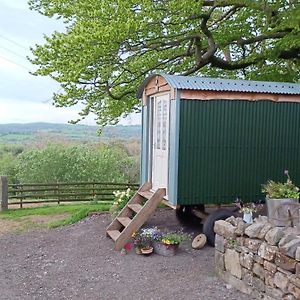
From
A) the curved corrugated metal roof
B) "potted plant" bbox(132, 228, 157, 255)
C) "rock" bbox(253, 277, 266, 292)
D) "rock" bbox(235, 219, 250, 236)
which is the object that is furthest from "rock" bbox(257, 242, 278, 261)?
the curved corrugated metal roof

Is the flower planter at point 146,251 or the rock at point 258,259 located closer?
the rock at point 258,259

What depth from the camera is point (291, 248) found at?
421 cm

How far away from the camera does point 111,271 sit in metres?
5.87

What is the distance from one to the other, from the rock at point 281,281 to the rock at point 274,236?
321 millimetres

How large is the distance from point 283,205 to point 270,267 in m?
0.97

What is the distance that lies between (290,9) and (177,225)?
17.4ft

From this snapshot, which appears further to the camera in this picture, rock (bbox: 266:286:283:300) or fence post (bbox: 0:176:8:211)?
fence post (bbox: 0:176:8:211)

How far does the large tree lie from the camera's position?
7.93 meters

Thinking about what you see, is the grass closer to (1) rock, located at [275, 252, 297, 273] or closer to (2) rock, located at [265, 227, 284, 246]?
(2) rock, located at [265, 227, 284, 246]

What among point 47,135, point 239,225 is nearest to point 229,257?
point 239,225

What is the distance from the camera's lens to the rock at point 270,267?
446 cm

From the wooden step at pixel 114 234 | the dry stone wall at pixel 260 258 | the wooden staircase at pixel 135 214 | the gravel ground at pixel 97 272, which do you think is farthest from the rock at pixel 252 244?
the wooden step at pixel 114 234

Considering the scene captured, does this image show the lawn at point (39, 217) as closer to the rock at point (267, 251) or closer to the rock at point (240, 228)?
the rock at point (240, 228)

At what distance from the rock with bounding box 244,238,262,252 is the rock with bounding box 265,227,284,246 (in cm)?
19
